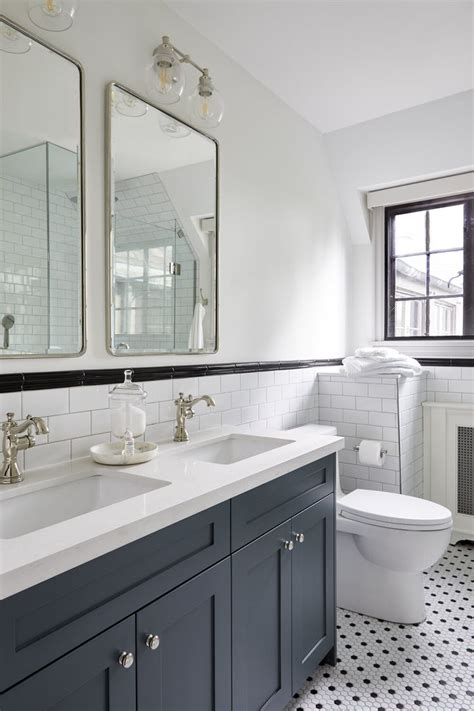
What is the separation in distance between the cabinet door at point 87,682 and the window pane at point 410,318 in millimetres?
2930

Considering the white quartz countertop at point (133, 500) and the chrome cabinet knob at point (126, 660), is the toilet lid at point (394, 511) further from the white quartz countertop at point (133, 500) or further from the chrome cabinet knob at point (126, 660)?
the chrome cabinet knob at point (126, 660)

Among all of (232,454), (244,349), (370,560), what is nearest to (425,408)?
(370,560)

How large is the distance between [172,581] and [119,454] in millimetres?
491

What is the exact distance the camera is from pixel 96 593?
2.93 ft

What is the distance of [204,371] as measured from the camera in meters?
2.07

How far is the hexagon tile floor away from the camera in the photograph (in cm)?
169

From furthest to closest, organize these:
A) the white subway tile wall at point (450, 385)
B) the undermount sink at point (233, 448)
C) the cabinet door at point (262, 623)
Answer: the white subway tile wall at point (450, 385)
the undermount sink at point (233, 448)
the cabinet door at point (262, 623)

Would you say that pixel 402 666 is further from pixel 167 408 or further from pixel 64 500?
pixel 64 500

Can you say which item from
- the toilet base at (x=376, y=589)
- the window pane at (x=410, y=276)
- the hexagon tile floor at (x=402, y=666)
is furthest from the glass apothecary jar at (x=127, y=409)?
the window pane at (x=410, y=276)

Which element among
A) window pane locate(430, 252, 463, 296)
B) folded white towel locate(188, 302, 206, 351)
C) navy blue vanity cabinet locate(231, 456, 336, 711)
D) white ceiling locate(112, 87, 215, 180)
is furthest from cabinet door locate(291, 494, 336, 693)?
window pane locate(430, 252, 463, 296)

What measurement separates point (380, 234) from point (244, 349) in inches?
68.8

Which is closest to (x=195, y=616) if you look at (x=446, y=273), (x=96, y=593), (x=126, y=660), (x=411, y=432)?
(x=126, y=660)

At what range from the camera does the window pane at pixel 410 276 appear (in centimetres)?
337

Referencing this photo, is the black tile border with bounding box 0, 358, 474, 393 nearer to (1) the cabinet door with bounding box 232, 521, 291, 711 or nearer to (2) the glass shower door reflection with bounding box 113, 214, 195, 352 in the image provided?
(2) the glass shower door reflection with bounding box 113, 214, 195, 352
